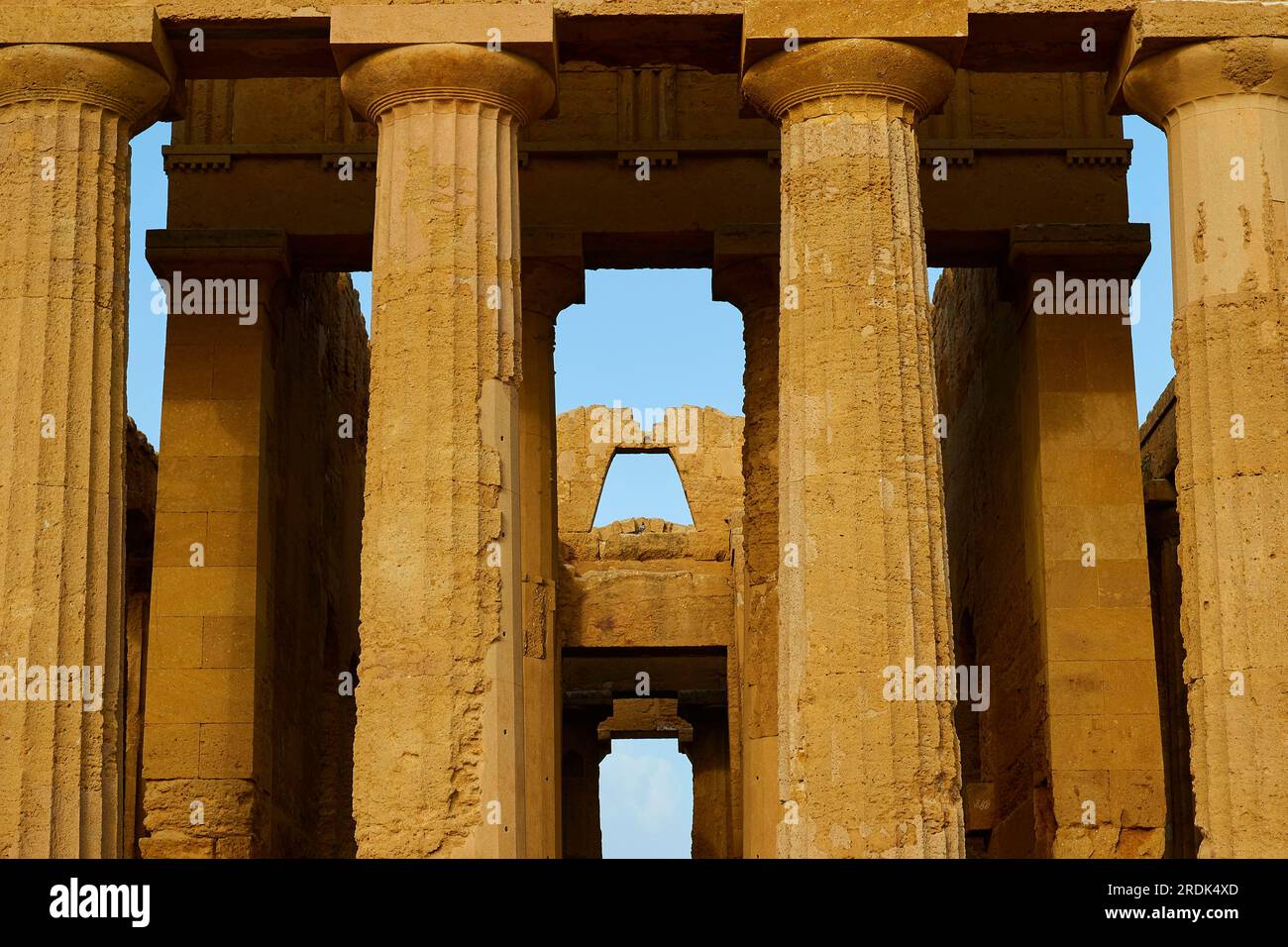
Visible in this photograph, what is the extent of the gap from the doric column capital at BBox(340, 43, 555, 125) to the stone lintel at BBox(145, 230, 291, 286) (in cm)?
573

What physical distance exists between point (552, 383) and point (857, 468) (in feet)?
25.8

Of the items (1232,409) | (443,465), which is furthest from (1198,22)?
(443,465)

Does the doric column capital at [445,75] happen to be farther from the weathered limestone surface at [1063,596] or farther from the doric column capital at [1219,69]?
the weathered limestone surface at [1063,596]

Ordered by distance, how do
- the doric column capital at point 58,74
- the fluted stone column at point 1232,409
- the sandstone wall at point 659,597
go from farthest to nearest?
the sandstone wall at point 659,597 < the doric column capital at point 58,74 < the fluted stone column at point 1232,409

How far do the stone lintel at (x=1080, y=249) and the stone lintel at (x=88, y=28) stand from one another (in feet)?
33.0

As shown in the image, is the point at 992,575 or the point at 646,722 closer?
the point at 992,575

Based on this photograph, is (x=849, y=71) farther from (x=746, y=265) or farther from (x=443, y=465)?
(x=746, y=265)

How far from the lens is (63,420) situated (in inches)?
784

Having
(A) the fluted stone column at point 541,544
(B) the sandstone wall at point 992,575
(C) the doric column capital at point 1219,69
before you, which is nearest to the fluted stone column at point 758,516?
(A) the fluted stone column at point 541,544

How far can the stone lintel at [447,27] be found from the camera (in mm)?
20625

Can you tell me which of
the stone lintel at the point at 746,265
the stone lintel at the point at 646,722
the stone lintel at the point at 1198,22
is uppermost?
the stone lintel at the point at 1198,22

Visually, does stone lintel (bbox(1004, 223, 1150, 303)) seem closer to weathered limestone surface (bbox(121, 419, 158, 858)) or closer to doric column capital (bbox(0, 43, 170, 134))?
doric column capital (bbox(0, 43, 170, 134))

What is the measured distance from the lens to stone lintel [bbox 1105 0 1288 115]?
20625 mm
